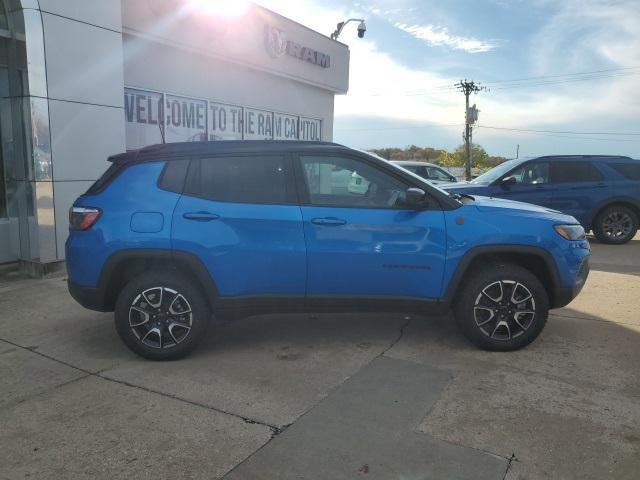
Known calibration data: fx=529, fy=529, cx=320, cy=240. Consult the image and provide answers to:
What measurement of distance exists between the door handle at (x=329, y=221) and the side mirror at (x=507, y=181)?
697 centimetres

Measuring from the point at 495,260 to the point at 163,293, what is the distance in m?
2.63

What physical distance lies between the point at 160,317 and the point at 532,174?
333 inches

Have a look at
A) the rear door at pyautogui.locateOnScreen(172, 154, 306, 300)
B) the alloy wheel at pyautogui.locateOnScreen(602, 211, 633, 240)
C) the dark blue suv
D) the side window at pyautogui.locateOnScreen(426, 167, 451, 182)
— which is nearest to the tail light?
the rear door at pyautogui.locateOnScreen(172, 154, 306, 300)

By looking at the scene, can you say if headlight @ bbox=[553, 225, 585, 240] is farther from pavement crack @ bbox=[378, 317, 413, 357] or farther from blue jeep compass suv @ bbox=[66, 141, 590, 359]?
pavement crack @ bbox=[378, 317, 413, 357]

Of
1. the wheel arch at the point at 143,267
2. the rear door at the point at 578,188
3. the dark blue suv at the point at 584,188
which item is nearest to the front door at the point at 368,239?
the wheel arch at the point at 143,267

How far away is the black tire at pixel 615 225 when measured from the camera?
10.2m

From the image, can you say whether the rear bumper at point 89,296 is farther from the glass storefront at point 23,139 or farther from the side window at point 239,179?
the glass storefront at point 23,139

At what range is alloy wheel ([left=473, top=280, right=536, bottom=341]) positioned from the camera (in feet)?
13.7

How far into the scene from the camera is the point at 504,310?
13.8 feet

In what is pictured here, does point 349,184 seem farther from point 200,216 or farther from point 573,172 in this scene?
point 573,172

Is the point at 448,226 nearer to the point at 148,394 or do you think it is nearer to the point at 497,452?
the point at 497,452

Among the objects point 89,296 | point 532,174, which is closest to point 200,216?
point 89,296

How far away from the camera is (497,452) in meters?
2.87

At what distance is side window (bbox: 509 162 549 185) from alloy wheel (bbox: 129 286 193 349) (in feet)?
26.4
